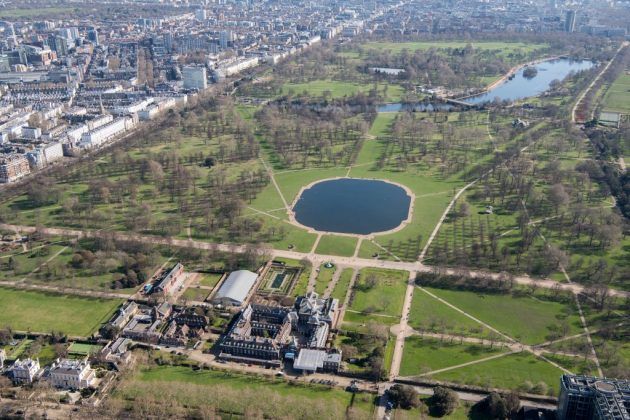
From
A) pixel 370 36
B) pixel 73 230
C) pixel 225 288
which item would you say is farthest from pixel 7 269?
pixel 370 36

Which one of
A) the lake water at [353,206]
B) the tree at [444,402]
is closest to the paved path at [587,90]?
the lake water at [353,206]

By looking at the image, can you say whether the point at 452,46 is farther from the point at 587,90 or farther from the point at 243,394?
the point at 243,394

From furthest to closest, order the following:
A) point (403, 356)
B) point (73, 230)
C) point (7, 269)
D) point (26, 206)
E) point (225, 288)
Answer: point (26, 206) → point (73, 230) → point (7, 269) → point (225, 288) → point (403, 356)

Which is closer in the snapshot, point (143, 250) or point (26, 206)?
point (143, 250)

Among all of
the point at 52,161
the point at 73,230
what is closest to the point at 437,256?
the point at 73,230

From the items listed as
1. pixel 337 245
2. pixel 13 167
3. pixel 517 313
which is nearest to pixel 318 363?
pixel 517 313

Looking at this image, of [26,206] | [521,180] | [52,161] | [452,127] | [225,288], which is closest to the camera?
[225,288]

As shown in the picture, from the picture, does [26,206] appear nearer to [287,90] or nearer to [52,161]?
[52,161]
